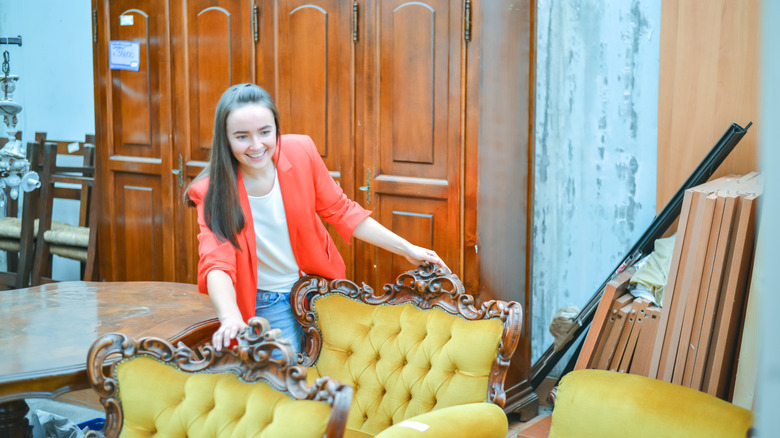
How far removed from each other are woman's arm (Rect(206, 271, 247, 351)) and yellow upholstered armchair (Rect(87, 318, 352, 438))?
7 cm

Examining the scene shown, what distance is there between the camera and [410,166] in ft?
10.4

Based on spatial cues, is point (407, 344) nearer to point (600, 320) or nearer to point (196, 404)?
point (196, 404)

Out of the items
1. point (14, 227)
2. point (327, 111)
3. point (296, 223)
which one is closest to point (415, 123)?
point (327, 111)

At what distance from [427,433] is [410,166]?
171cm

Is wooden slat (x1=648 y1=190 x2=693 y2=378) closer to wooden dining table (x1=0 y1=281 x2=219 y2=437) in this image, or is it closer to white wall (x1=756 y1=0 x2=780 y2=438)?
wooden dining table (x1=0 y1=281 x2=219 y2=437)

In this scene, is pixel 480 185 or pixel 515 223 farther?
pixel 515 223

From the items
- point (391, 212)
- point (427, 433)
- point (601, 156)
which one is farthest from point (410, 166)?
point (427, 433)

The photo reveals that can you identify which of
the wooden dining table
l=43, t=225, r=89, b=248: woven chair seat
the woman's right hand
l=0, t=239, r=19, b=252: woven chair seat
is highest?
the woman's right hand

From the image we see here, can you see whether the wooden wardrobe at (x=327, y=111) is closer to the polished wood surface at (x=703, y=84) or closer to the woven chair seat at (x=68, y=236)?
the woven chair seat at (x=68, y=236)

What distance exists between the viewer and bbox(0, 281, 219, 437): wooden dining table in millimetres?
1938

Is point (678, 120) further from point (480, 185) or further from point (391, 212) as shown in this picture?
point (391, 212)

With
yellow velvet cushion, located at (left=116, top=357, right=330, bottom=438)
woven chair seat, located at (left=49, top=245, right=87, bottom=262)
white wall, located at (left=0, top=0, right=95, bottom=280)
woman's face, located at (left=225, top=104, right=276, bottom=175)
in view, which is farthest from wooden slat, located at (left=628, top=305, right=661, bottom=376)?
white wall, located at (left=0, top=0, right=95, bottom=280)

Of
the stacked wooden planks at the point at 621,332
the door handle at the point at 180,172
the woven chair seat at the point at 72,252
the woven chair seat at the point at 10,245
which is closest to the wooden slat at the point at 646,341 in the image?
the stacked wooden planks at the point at 621,332

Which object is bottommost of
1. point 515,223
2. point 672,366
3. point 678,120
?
point 672,366
